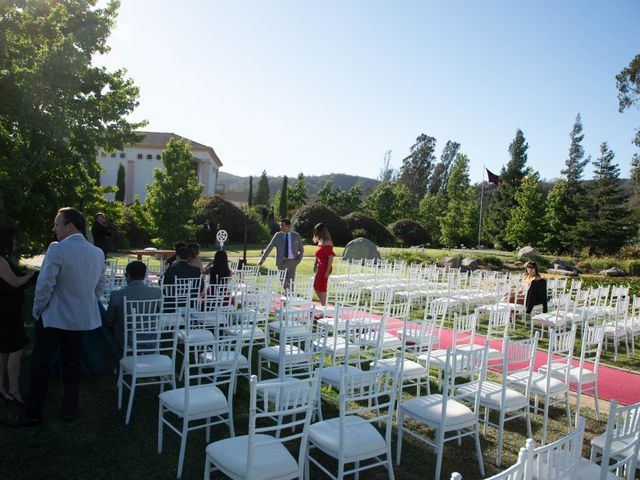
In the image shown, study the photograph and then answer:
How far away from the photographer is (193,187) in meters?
22.7

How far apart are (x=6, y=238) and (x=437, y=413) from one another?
164 inches

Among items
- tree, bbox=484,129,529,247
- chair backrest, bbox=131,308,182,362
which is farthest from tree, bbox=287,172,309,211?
chair backrest, bbox=131,308,182,362

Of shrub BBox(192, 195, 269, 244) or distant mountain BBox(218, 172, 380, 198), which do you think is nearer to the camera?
shrub BBox(192, 195, 269, 244)

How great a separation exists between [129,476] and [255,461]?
1338 mm

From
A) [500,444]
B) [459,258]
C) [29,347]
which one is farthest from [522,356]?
[459,258]

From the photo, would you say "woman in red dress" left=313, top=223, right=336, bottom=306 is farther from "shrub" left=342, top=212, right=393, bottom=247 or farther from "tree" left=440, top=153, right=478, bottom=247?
"tree" left=440, top=153, right=478, bottom=247

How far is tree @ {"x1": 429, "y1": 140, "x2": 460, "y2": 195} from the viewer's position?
81.8m

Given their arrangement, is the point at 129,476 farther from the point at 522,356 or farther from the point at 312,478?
the point at 522,356

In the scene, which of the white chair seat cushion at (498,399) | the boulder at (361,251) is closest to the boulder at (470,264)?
the boulder at (361,251)

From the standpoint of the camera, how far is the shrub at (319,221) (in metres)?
34.3

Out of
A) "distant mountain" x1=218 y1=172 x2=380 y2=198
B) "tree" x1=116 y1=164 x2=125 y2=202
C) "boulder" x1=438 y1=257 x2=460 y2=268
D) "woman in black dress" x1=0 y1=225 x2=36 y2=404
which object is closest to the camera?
"woman in black dress" x1=0 y1=225 x2=36 y2=404

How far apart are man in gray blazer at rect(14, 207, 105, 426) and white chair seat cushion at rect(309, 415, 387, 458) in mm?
2388

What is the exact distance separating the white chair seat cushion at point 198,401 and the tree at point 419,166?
79638mm

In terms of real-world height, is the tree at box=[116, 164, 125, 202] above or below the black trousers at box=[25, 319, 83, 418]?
above
